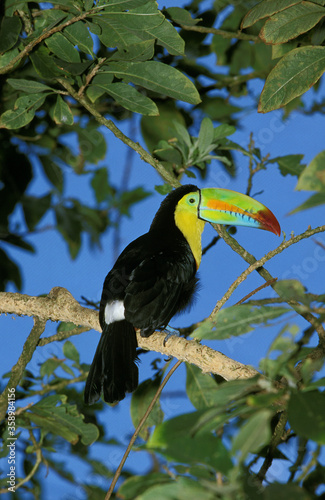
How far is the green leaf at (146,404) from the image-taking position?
2426 mm

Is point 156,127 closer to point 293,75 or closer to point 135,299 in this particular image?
point 135,299

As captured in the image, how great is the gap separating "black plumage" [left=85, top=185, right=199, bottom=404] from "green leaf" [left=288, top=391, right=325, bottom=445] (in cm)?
151

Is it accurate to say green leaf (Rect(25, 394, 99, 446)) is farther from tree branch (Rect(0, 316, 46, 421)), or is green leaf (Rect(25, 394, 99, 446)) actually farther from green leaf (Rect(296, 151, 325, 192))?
green leaf (Rect(296, 151, 325, 192))

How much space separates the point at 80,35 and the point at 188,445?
168 cm

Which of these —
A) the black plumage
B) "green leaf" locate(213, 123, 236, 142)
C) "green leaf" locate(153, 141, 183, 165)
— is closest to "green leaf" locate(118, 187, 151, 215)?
the black plumage

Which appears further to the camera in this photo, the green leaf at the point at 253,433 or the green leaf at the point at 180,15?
Answer: the green leaf at the point at 180,15

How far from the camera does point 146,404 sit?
246 centimetres

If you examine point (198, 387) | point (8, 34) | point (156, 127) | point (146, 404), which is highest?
point (156, 127)

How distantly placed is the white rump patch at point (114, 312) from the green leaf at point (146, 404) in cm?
39

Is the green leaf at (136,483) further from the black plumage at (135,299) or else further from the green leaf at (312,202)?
the black plumage at (135,299)

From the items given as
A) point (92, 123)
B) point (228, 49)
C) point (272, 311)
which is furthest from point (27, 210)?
point (272, 311)

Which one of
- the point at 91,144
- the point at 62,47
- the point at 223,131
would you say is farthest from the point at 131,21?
the point at 91,144

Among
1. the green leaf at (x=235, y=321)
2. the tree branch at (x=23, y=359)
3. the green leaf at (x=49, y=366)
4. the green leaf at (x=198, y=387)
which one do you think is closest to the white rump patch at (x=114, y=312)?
the tree branch at (x=23, y=359)

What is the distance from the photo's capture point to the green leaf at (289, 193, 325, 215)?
0.71m
